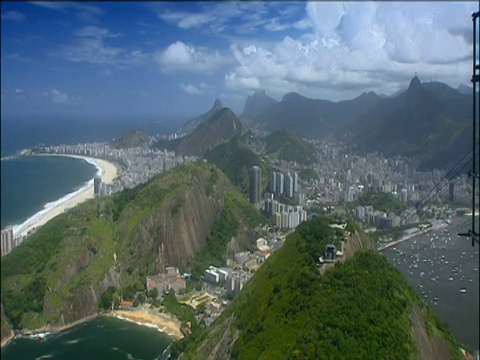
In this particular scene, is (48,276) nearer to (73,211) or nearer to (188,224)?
(73,211)

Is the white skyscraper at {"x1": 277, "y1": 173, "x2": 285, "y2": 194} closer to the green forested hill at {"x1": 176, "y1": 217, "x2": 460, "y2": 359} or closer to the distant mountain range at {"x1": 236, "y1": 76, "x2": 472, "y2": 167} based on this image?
the distant mountain range at {"x1": 236, "y1": 76, "x2": 472, "y2": 167}

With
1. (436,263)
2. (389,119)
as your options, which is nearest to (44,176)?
(436,263)

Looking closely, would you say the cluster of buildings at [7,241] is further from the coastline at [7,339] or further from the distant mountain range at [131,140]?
the distant mountain range at [131,140]

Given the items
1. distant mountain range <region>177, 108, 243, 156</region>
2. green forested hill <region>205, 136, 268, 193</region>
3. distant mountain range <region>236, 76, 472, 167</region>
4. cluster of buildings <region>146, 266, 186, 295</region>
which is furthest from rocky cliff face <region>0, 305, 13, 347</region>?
distant mountain range <region>177, 108, 243, 156</region>

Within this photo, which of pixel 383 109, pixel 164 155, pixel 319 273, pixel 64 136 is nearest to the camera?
pixel 319 273

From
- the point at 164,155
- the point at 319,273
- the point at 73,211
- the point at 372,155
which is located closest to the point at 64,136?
the point at 164,155
